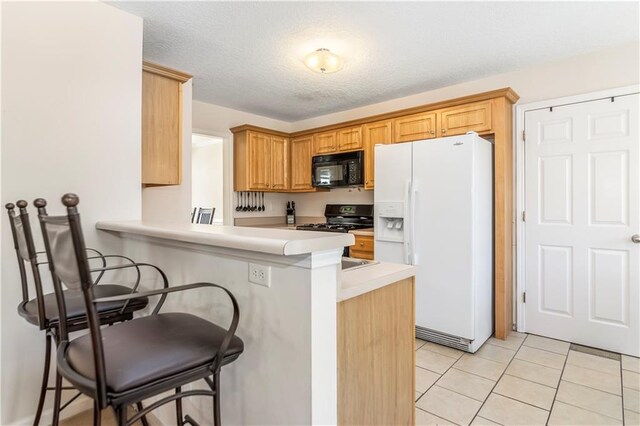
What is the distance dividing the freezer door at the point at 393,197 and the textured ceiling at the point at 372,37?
779 millimetres

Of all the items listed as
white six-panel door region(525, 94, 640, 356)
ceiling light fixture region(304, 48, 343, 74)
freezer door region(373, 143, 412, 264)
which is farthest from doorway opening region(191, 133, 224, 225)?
white six-panel door region(525, 94, 640, 356)

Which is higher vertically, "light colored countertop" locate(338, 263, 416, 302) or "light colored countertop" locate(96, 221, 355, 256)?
"light colored countertop" locate(96, 221, 355, 256)

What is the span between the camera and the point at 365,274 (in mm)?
1442

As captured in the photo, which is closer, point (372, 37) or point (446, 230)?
point (372, 37)

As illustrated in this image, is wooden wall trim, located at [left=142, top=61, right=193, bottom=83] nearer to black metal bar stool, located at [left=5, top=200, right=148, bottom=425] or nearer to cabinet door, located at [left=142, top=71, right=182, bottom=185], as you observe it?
cabinet door, located at [left=142, top=71, right=182, bottom=185]

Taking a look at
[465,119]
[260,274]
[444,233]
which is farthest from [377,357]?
[465,119]

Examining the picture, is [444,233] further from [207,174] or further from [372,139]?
[207,174]

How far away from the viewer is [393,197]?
3.24 metres

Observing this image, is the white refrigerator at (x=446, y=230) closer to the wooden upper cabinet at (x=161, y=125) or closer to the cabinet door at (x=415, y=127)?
the cabinet door at (x=415, y=127)

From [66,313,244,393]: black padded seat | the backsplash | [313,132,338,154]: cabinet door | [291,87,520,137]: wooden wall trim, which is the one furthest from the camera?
the backsplash

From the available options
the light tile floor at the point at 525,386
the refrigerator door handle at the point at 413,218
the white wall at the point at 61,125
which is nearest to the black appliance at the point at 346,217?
the refrigerator door handle at the point at 413,218

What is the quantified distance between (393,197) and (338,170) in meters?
1.15

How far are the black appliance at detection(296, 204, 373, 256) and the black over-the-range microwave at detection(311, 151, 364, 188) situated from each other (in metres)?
0.42

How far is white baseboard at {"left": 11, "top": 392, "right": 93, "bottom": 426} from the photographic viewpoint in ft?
5.81
